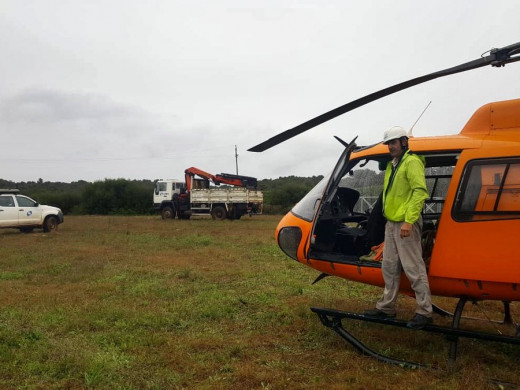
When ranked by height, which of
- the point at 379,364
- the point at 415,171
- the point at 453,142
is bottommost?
the point at 379,364

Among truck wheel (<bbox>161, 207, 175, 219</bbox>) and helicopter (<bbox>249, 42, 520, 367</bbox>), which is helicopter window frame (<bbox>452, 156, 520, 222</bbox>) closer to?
helicopter (<bbox>249, 42, 520, 367</bbox>)

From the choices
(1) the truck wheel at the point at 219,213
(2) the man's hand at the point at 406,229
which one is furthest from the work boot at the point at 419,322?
(1) the truck wheel at the point at 219,213

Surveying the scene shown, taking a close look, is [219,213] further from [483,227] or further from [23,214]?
[483,227]

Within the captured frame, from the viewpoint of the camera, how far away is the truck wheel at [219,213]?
26734 millimetres

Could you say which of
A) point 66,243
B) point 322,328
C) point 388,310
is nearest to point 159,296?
point 322,328

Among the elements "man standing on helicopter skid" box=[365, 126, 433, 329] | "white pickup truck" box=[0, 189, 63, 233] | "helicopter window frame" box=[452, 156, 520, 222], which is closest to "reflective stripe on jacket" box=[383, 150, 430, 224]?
"man standing on helicopter skid" box=[365, 126, 433, 329]

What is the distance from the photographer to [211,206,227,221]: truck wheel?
87.7 ft

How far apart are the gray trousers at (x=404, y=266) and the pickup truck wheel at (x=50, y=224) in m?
17.2

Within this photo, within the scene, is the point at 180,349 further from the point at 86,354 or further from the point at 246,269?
the point at 246,269

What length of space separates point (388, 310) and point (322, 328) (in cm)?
107

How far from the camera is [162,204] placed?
28859 millimetres

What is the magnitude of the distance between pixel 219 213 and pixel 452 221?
75.3 ft

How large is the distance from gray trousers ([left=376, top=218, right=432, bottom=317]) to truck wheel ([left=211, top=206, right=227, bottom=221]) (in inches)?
878

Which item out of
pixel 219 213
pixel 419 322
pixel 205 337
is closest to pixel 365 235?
pixel 419 322
